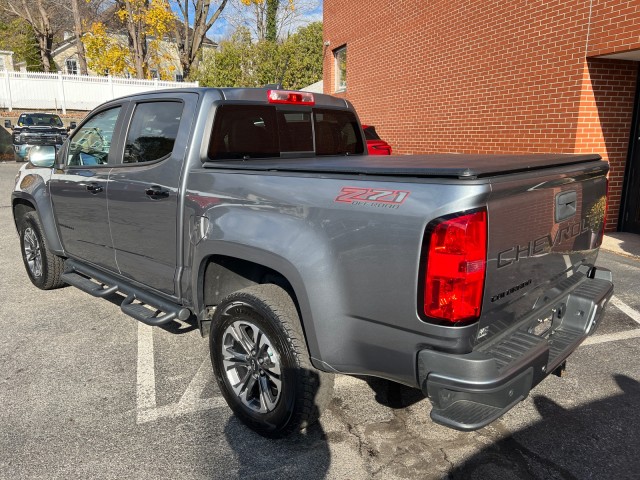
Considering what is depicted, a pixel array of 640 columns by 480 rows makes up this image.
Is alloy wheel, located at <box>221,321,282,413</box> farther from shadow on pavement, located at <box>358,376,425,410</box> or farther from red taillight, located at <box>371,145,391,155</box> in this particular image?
red taillight, located at <box>371,145,391,155</box>

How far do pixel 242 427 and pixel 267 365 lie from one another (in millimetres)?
490

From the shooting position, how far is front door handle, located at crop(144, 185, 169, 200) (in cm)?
326

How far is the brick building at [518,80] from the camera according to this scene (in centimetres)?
736

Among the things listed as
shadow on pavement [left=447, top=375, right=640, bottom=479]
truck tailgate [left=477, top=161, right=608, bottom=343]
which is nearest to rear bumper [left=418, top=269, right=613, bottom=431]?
truck tailgate [left=477, top=161, right=608, bottom=343]

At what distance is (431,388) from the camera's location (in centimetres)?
214

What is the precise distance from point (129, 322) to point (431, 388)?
10.7 ft

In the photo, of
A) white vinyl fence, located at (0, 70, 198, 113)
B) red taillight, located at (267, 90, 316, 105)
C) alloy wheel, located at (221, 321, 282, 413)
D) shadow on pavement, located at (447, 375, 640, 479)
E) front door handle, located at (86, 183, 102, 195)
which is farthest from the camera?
white vinyl fence, located at (0, 70, 198, 113)

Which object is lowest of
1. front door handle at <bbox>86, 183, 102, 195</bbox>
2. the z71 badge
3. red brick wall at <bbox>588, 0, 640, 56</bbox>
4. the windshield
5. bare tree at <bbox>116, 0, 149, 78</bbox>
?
front door handle at <bbox>86, 183, 102, 195</bbox>

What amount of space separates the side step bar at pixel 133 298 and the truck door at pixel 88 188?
102 millimetres

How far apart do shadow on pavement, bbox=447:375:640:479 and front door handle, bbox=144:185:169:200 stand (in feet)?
7.64

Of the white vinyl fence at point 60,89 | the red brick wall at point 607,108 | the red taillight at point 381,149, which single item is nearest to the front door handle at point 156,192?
the red brick wall at point 607,108

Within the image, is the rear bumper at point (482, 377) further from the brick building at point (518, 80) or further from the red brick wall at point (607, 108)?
the red brick wall at point (607, 108)

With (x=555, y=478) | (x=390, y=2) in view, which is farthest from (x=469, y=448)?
(x=390, y=2)

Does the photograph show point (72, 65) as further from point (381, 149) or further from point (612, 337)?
point (612, 337)
